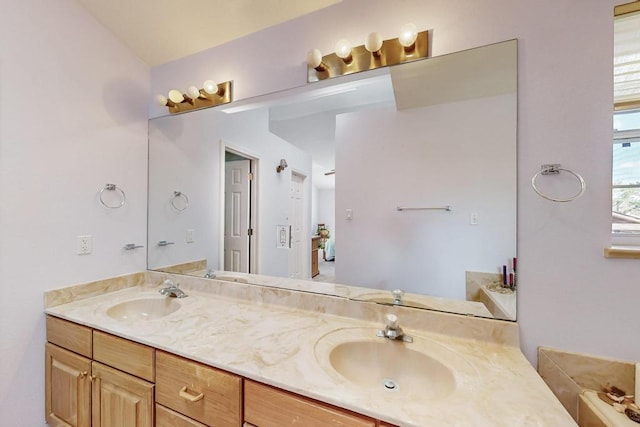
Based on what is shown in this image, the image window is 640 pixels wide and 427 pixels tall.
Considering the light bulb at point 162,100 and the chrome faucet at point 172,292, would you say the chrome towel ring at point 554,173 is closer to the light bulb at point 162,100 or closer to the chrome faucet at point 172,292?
the chrome faucet at point 172,292

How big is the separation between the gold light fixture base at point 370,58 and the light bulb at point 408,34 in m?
0.04

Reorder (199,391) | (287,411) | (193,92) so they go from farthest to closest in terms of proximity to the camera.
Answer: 1. (193,92)
2. (199,391)
3. (287,411)

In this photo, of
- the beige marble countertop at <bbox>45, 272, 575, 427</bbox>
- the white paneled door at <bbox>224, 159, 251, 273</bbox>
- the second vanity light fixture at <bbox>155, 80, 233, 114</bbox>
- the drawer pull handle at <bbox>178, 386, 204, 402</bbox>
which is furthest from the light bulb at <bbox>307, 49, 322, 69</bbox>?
the drawer pull handle at <bbox>178, 386, 204, 402</bbox>

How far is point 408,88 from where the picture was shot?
1256mm

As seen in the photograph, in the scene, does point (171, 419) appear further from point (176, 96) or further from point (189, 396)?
point (176, 96)

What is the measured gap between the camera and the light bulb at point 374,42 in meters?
1.16

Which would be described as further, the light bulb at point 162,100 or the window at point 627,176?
the light bulb at point 162,100

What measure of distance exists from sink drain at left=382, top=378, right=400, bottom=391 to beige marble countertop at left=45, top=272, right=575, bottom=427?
0.09 feet

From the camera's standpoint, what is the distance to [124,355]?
1137 millimetres

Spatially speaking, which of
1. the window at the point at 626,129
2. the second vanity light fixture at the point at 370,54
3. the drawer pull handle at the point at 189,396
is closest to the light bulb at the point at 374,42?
the second vanity light fixture at the point at 370,54

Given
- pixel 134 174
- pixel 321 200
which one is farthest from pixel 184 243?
pixel 321 200

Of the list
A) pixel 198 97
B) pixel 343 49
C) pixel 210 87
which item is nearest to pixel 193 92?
pixel 198 97

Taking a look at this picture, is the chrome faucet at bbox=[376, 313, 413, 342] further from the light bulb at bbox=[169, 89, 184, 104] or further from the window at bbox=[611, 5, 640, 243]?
the light bulb at bbox=[169, 89, 184, 104]

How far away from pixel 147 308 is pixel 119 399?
55 centimetres
